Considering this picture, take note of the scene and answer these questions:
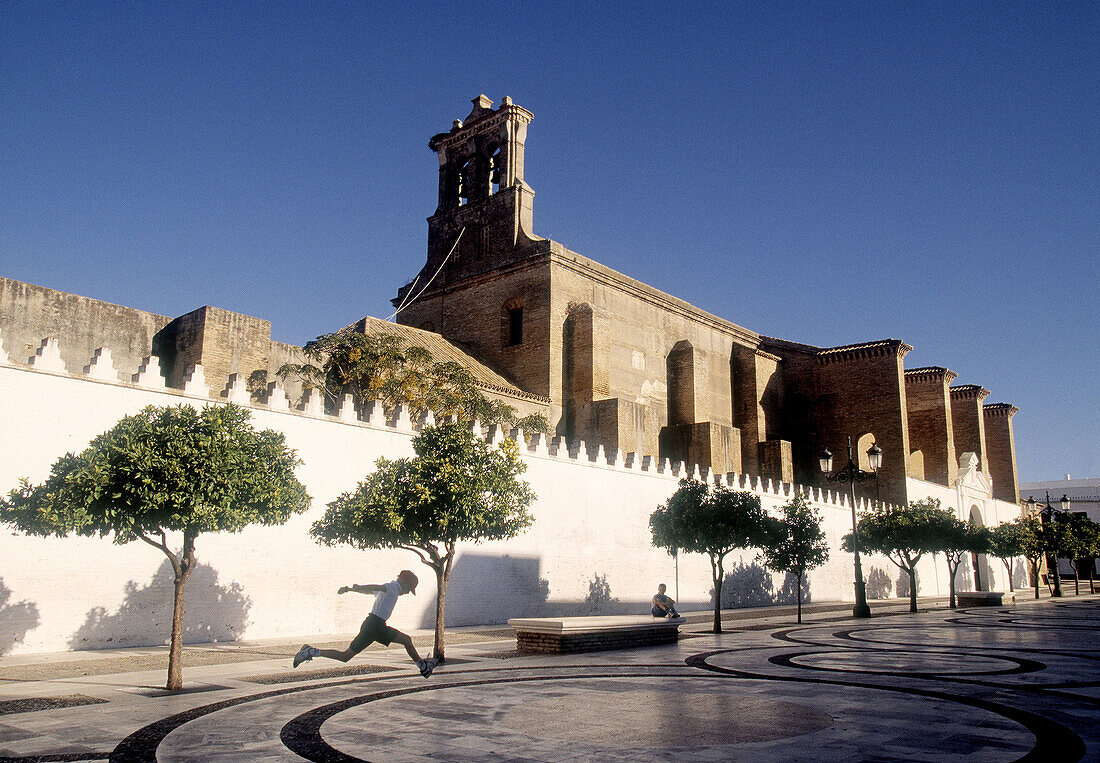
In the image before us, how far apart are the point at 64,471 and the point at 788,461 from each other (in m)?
31.8

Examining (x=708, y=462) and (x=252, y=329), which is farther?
(x=708, y=462)

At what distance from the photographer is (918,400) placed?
141 feet

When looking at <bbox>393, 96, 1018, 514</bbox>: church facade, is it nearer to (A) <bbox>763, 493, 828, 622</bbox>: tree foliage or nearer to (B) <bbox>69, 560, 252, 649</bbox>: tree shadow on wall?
(A) <bbox>763, 493, 828, 622</bbox>: tree foliage

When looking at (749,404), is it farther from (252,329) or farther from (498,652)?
(498,652)

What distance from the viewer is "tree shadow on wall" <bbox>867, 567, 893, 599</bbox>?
106 feet

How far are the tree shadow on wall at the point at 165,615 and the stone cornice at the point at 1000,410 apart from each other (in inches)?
1891

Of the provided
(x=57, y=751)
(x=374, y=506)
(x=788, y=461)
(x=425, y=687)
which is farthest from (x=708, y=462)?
(x=57, y=751)

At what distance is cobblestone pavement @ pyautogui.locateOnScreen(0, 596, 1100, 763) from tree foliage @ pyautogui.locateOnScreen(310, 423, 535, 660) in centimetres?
163

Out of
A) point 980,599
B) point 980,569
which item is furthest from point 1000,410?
point 980,599

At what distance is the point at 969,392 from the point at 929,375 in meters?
5.33

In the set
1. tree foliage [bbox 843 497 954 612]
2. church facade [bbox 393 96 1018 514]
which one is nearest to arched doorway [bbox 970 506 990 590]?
church facade [bbox 393 96 1018 514]

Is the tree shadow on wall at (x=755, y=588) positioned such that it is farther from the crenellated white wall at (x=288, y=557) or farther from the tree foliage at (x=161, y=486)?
the tree foliage at (x=161, y=486)

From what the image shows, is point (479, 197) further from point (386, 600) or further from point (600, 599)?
point (386, 600)

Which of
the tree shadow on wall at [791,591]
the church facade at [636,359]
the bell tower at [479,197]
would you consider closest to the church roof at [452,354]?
the church facade at [636,359]
